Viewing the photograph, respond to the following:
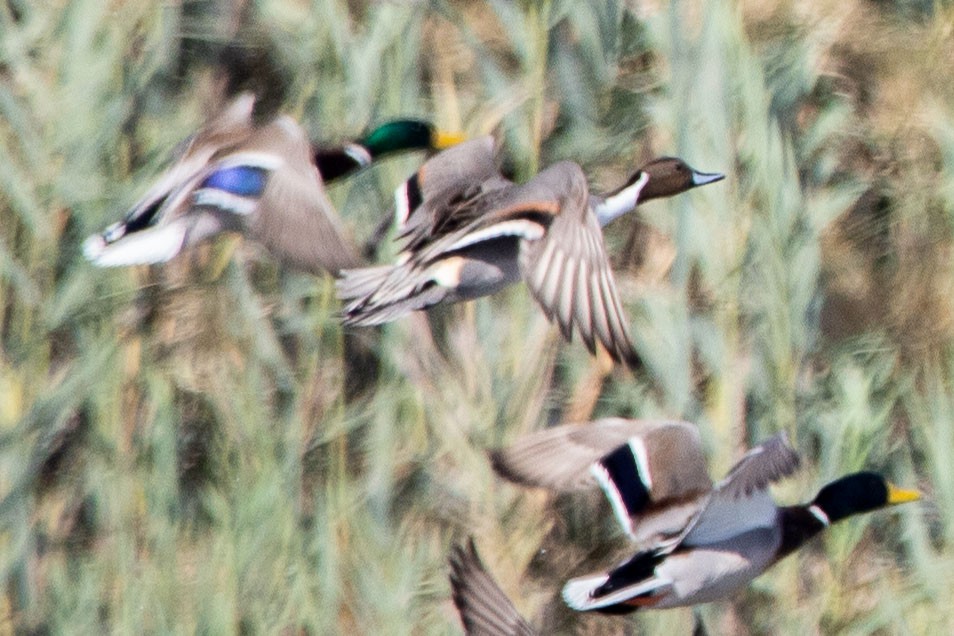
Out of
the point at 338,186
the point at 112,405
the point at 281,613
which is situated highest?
the point at 338,186

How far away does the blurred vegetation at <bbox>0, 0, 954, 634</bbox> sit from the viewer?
405 cm

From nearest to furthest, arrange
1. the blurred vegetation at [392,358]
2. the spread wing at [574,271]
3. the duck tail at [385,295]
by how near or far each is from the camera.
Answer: the spread wing at [574,271] < the duck tail at [385,295] < the blurred vegetation at [392,358]

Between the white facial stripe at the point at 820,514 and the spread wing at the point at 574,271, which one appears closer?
the spread wing at the point at 574,271

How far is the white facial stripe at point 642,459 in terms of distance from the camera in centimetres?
364

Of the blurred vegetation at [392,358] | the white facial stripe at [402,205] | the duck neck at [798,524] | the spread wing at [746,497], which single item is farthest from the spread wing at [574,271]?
the blurred vegetation at [392,358]

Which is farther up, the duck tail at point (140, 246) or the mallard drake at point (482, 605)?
the duck tail at point (140, 246)

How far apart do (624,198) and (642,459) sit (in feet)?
1.63

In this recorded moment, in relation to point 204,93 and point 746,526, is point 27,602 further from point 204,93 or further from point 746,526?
point 746,526

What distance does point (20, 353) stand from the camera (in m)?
4.07

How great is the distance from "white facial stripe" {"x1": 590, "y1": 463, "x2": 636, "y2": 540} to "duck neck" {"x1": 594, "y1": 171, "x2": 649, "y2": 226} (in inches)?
18.2

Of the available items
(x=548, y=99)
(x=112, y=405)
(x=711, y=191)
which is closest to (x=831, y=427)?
(x=711, y=191)

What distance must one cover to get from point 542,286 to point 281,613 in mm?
1090

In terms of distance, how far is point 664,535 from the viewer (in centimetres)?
371

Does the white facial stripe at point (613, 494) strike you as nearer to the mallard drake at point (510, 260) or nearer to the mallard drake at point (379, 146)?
the mallard drake at point (510, 260)
